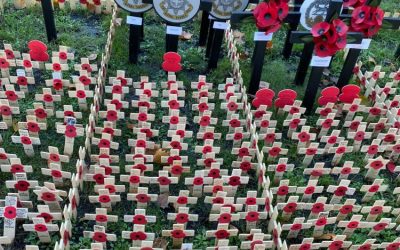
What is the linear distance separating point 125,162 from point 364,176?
8.22 ft

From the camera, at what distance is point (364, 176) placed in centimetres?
481

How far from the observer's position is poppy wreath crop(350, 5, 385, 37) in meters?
4.92

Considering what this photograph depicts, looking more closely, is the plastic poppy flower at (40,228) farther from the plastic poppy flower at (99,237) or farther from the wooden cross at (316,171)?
the wooden cross at (316,171)

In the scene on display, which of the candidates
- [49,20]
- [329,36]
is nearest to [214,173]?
[329,36]

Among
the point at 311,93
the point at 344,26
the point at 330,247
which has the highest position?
the point at 344,26

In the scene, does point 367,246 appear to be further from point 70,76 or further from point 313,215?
point 70,76

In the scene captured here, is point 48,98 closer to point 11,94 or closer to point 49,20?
point 11,94

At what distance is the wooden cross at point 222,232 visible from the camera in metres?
3.76

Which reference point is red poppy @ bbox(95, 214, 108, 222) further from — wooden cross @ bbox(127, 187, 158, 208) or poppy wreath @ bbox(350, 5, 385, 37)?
poppy wreath @ bbox(350, 5, 385, 37)

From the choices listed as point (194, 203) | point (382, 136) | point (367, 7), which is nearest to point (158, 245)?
point (194, 203)

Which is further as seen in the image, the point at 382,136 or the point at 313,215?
the point at 382,136

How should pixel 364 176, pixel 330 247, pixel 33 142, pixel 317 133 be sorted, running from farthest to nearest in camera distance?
pixel 317 133
pixel 364 176
pixel 33 142
pixel 330 247

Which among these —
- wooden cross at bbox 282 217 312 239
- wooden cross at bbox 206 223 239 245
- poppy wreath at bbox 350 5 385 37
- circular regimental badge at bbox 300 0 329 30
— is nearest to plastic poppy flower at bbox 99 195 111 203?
wooden cross at bbox 206 223 239 245

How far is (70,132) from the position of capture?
173 inches
